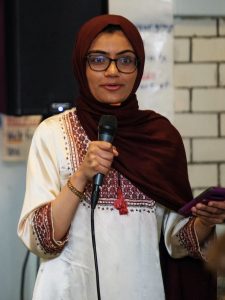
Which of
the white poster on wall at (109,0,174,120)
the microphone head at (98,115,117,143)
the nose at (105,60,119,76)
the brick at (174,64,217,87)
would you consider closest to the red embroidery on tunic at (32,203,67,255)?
the microphone head at (98,115,117,143)

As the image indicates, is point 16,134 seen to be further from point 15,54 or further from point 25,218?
point 25,218

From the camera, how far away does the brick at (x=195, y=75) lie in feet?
7.81

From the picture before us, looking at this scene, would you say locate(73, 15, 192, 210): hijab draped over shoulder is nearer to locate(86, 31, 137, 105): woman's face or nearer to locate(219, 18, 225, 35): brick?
locate(86, 31, 137, 105): woman's face

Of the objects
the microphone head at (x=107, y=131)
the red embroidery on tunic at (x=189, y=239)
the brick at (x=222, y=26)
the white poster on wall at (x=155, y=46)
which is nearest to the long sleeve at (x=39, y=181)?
the microphone head at (x=107, y=131)

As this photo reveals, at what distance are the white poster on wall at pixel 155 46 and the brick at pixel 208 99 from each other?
0.10 m

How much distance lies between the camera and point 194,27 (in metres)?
2.38

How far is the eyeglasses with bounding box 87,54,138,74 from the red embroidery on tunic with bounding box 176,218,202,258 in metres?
0.39

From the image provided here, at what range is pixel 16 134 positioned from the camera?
2590 mm

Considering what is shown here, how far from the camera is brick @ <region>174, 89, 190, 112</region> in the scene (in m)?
2.38

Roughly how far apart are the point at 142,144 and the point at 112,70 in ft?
0.63

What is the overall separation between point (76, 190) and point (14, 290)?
1419 millimetres

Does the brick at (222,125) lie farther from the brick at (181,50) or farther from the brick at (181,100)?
the brick at (181,50)

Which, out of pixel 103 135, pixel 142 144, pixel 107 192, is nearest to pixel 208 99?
pixel 142 144

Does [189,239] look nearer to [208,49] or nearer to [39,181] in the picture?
[39,181]
